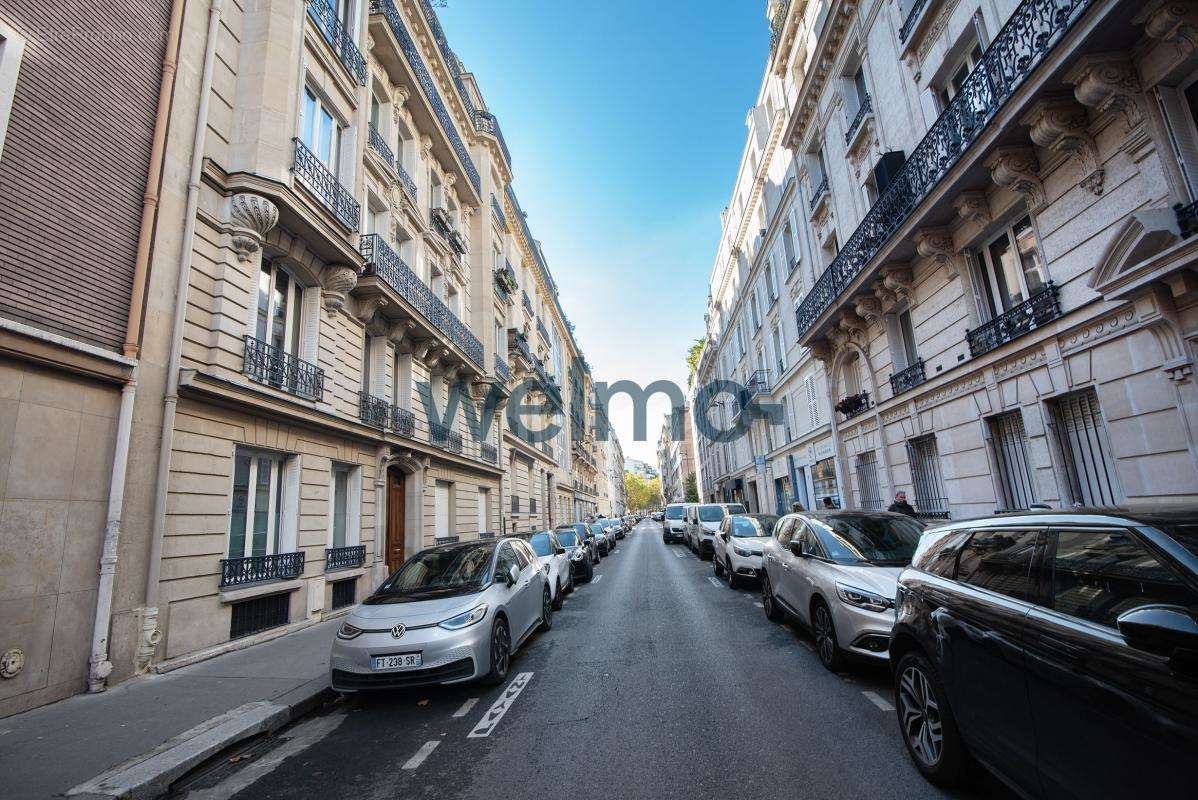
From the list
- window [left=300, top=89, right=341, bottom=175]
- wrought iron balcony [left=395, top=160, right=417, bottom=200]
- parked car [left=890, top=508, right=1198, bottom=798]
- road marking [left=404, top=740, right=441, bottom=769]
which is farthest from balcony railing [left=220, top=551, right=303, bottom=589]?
wrought iron balcony [left=395, top=160, right=417, bottom=200]

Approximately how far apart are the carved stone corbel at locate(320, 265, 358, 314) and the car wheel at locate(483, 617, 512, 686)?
7.46m

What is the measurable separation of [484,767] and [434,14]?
2045 centimetres

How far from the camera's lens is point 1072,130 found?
7258 mm

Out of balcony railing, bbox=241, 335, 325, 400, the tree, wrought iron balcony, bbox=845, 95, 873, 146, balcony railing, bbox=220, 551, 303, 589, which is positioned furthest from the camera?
the tree

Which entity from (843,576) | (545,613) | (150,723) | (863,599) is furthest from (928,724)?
(150,723)

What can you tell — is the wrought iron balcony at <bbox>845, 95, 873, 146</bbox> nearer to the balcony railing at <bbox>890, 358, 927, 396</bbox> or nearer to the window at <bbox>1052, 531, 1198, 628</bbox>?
the balcony railing at <bbox>890, 358, 927, 396</bbox>

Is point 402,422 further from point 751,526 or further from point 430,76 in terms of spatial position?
point 430,76

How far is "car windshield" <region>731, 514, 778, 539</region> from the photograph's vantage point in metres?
12.6

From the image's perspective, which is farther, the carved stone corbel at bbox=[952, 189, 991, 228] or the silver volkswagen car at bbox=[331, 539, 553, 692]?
the carved stone corbel at bbox=[952, 189, 991, 228]

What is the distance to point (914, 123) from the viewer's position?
11.6m

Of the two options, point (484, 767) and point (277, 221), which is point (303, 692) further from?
point (277, 221)

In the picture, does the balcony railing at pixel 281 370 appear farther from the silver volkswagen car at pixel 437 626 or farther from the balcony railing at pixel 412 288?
the silver volkswagen car at pixel 437 626

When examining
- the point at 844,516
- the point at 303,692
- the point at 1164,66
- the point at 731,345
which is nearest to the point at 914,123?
the point at 1164,66

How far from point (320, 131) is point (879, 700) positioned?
13387 mm
